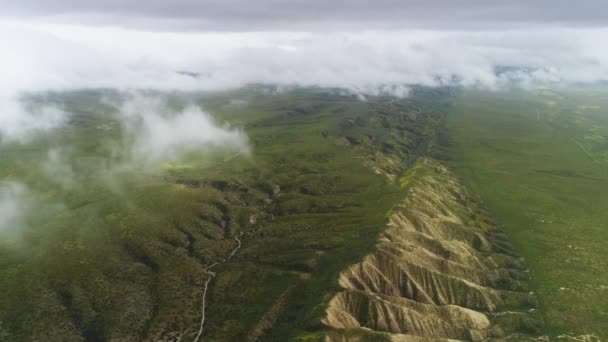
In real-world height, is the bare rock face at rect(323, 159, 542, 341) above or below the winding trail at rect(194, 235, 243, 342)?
above

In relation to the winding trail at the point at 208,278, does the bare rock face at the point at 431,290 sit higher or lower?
higher

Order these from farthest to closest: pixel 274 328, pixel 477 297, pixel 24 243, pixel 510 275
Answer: pixel 24 243, pixel 510 275, pixel 477 297, pixel 274 328

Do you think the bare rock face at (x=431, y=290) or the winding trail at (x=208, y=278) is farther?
the winding trail at (x=208, y=278)

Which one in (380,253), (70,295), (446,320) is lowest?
(70,295)

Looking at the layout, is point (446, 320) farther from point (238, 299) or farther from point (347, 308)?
point (238, 299)

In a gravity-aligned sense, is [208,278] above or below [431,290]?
below

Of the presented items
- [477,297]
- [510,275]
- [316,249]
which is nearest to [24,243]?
[316,249]

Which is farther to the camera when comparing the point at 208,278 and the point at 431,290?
the point at 208,278

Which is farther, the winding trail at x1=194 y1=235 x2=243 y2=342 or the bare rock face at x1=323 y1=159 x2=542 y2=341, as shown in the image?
the winding trail at x1=194 y1=235 x2=243 y2=342
